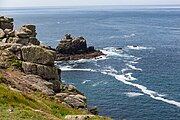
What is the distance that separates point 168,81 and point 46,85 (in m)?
56.6

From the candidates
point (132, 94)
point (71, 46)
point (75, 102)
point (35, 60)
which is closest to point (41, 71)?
point (35, 60)

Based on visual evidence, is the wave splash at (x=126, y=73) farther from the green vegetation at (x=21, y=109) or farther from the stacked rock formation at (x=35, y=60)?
the green vegetation at (x=21, y=109)

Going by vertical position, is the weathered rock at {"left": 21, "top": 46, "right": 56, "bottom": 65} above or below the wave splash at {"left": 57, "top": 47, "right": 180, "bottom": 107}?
above

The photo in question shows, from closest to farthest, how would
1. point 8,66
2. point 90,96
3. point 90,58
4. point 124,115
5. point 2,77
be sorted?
point 2,77 < point 8,66 < point 124,115 < point 90,96 < point 90,58

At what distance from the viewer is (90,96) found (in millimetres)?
77812

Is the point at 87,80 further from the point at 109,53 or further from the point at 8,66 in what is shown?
the point at 8,66

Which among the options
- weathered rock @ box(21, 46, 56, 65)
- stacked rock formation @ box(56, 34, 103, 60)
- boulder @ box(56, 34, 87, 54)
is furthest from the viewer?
boulder @ box(56, 34, 87, 54)

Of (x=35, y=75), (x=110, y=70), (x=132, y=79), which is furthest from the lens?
(x=110, y=70)

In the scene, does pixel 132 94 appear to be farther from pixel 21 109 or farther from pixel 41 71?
pixel 21 109

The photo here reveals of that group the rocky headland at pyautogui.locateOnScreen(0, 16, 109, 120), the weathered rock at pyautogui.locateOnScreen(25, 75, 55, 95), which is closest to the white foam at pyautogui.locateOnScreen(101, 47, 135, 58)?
the rocky headland at pyautogui.locateOnScreen(0, 16, 109, 120)

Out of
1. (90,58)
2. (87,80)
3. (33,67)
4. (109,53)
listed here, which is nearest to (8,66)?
(33,67)

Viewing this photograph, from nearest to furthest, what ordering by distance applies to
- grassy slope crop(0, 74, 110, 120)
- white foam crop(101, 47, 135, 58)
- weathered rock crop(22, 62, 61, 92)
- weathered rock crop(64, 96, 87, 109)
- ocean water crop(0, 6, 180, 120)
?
grassy slope crop(0, 74, 110, 120), weathered rock crop(64, 96, 87, 109), weathered rock crop(22, 62, 61, 92), ocean water crop(0, 6, 180, 120), white foam crop(101, 47, 135, 58)

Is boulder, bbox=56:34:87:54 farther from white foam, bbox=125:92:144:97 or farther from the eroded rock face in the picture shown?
the eroded rock face

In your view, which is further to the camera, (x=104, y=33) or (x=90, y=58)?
(x=104, y=33)
